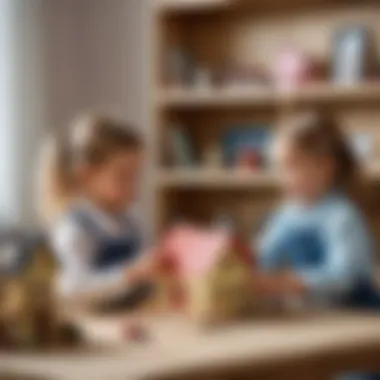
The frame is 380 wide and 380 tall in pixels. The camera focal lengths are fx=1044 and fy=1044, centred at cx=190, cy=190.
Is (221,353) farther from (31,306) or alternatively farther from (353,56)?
(353,56)

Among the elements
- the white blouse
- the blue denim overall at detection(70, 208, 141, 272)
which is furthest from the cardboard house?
the blue denim overall at detection(70, 208, 141, 272)

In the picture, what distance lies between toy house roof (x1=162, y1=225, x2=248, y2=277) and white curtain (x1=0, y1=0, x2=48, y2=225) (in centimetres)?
189

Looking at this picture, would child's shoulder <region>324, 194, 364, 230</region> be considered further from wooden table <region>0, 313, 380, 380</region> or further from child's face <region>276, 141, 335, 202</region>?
wooden table <region>0, 313, 380, 380</region>

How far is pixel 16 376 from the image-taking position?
1.59 m

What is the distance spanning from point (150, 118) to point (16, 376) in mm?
2373

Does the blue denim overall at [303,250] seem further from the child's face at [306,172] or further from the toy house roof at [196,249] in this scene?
the toy house roof at [196,249]

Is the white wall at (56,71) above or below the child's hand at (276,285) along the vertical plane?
above

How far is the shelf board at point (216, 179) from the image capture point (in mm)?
3787

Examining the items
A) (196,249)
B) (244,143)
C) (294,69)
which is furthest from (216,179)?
(196,249)

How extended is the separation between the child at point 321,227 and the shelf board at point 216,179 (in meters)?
1.26

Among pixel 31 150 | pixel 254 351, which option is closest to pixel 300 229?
pixel 254 351

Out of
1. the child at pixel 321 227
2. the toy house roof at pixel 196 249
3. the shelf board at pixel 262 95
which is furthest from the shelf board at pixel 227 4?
the toy house roof at pixel 196 249

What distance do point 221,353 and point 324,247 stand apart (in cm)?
74

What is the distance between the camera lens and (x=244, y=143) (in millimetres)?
3953
